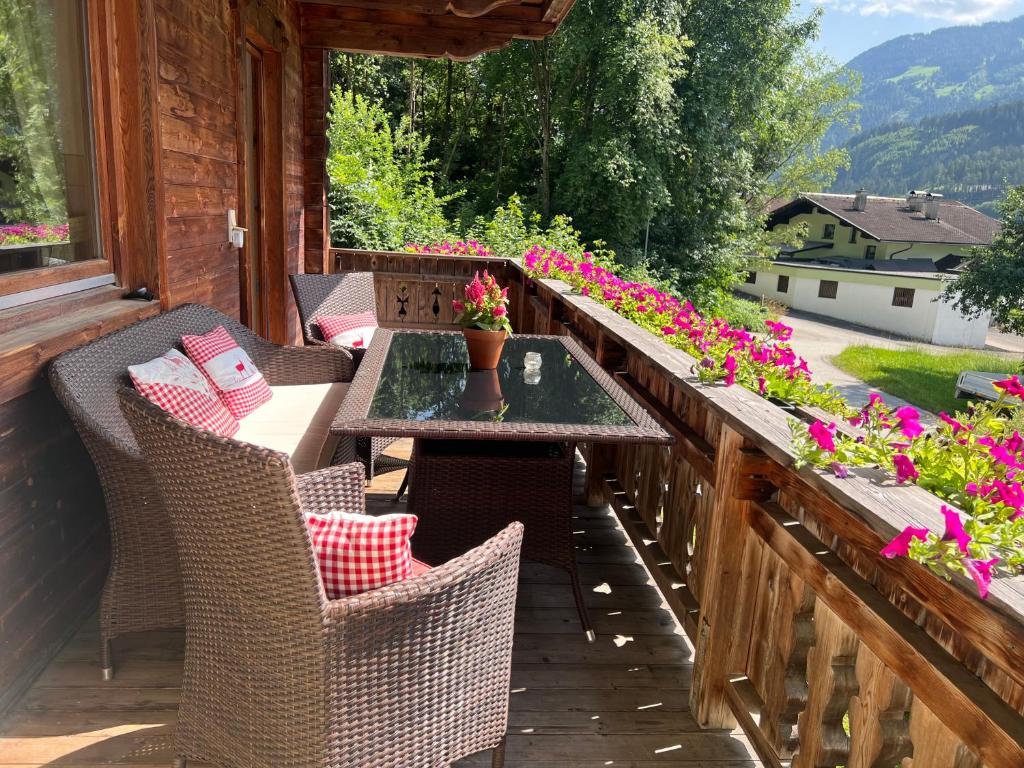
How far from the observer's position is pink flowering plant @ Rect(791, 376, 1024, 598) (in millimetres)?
1075

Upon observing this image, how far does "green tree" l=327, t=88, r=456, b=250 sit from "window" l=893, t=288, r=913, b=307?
998 inches

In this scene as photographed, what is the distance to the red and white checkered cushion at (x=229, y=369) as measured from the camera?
272 cm

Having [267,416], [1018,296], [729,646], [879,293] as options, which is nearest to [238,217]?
[267,416]

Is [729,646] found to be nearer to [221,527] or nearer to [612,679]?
[612,679]

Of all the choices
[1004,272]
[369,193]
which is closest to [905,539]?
[369,193]

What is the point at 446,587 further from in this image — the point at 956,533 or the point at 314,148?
the point at 314,148

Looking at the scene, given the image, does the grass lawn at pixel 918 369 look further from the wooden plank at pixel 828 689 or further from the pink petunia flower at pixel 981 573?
the pink petunia flower at pixel 981 573

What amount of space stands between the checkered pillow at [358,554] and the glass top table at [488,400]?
534 millimetres

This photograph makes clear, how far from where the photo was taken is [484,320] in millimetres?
2730

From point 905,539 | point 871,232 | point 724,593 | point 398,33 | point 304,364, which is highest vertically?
point 398,33

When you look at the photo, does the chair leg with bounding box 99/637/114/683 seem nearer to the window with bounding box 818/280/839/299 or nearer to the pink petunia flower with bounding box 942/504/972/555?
the pink petunia flower with bounding box 942/504/972/555

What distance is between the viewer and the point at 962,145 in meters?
111

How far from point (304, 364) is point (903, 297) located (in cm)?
3355

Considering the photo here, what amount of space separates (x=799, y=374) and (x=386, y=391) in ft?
3.97
